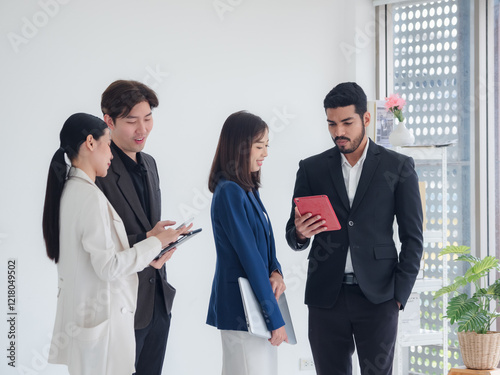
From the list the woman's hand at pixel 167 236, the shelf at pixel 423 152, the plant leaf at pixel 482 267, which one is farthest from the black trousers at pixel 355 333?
the shelf at pixel 423 152

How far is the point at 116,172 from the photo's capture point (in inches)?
86.0

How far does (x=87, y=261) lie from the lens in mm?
1894

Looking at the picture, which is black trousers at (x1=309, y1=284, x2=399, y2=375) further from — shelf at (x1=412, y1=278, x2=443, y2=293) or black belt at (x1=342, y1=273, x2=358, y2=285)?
shelf at (x1=412, y1=278, x2=443, y2=293)

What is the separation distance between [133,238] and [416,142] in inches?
105

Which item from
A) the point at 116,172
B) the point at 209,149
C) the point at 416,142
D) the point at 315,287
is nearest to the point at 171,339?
the point at 209,149

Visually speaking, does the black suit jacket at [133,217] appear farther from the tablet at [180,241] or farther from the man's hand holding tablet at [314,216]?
the man's hand holding tablet at [314,216]

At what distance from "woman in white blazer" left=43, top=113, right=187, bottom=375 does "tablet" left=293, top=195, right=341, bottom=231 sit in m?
0.63

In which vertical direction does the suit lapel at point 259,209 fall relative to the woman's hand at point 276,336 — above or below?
above

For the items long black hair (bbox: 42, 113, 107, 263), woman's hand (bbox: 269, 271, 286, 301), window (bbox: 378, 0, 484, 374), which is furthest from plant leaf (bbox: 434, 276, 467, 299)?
long black hair (bbox: 42, 113, 107, 263)

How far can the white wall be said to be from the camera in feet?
10.00

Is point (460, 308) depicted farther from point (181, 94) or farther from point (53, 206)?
point (53, 206)

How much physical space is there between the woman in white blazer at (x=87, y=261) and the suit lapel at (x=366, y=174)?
87 cm

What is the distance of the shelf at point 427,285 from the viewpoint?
359 centimetres

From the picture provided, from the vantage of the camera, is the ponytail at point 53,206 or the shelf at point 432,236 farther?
the shelf at point 432,236
